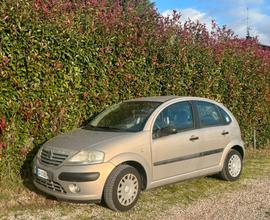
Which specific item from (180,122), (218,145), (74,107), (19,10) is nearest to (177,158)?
(180,122)

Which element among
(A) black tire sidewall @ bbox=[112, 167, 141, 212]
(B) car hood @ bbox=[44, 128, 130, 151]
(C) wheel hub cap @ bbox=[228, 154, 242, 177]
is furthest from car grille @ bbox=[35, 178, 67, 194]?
(C) wheel hub cap @ bbox=[228, 154, 242, 177]

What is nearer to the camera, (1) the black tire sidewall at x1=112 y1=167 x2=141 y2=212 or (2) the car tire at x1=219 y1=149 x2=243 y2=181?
(1) the black tire sidewall at x1=112 y1=167 x2=141 y2=212

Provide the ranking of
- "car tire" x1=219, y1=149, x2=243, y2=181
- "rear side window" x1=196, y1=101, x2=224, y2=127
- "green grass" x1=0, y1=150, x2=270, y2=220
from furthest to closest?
"car tire" x1=219, y1=149, x2=243, y2=181 → "rear side window" x1=196, y1=101, x2=224, y2=127 → "green grass" x1=0, y1=150, x2=270, y2=220

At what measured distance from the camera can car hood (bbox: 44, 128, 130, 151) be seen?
629cm

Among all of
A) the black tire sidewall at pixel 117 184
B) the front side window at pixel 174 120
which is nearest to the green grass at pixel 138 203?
the black tire sidewall at pixel 117 184

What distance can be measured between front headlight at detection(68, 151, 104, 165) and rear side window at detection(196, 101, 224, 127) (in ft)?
7.18

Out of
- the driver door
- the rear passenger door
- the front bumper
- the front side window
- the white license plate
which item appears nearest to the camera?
the front bumper

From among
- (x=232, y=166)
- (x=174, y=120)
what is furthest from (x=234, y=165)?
(x=174, y=120)

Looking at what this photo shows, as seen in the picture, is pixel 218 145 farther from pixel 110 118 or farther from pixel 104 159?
pixel 104 159

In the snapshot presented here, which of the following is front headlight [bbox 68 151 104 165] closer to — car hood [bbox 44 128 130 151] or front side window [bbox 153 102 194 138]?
car hood [bbox 44 128 130 151]

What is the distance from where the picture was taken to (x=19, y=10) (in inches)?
281

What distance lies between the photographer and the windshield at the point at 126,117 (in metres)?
6.86

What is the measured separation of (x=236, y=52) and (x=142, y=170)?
6.16 metres

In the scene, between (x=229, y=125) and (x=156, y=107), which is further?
(x=229, y=125)
